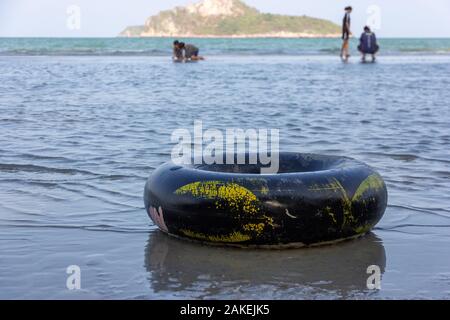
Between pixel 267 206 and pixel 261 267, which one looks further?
pixel 267 206

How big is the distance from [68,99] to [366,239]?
11456 millimetres

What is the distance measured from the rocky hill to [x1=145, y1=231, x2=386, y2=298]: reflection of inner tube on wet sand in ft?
467

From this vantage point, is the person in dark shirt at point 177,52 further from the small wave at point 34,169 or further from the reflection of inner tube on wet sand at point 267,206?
the reflection of inner tube on wet sand at point 267,206

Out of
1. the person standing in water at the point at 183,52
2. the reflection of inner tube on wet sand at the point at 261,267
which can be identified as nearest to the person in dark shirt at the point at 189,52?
the person standing in water at the point at 183,52

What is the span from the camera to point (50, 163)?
27.7 feet

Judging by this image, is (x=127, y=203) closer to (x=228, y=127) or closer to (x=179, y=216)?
(x=179, y=216)

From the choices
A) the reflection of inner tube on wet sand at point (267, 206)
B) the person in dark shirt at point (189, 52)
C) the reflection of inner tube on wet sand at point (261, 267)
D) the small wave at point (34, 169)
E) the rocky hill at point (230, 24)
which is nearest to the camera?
the reflection of inner tube on wet sand at point (261, 267)

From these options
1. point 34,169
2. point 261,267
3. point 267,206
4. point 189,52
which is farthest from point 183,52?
point 261,267

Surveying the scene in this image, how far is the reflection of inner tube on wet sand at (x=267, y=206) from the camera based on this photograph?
16.6 ft

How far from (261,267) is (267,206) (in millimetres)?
457

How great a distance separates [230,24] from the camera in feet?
533

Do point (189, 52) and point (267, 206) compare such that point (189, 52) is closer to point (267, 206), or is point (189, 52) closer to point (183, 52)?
point (183, 52)

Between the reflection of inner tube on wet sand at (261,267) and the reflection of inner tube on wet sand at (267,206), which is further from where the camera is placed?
the reflection of inner tube on wet sand at (267,206)

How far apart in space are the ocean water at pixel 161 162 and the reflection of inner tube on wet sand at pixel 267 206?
0.35 ft
